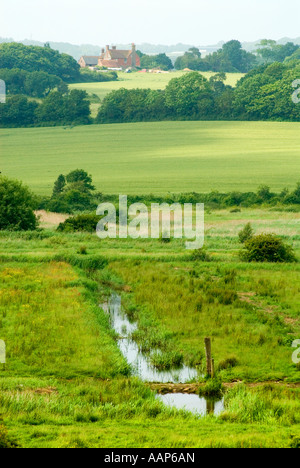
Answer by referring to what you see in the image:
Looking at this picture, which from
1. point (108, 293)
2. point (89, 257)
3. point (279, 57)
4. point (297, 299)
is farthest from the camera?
point (279, 57)

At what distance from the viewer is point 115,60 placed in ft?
541

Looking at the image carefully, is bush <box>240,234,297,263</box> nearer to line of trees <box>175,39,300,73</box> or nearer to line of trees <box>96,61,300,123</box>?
line of trees <box>96,61,300,123</box>

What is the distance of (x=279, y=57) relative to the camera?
6762 inches

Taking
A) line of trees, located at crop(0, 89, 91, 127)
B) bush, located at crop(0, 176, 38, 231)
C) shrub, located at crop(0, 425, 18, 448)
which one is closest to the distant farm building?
line of trees, located at crop(0, 89, 91, 127)

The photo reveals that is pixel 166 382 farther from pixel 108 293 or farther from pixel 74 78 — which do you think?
pixel 74 78

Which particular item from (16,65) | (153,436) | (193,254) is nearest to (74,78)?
(16,65)

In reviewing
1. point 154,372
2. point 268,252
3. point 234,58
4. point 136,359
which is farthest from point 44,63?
point 154,372

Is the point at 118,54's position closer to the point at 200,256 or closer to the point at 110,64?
the point at 110,64

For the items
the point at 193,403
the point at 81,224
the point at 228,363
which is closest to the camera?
the point at 193,403

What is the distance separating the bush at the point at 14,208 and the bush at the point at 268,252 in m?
15.2

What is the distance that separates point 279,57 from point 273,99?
79.6 m

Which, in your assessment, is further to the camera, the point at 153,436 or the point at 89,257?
the point at 89,257

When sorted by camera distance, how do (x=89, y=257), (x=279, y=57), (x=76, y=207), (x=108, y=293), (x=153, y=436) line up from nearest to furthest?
(x=153, y=436) < (x=108, y=293) < (x=89, y=257) < (x=76, y=207) < (x=279, y=57)

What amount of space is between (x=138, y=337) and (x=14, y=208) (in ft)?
70.7
